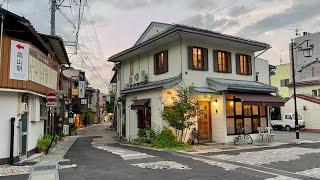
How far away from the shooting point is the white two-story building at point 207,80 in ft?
68.5

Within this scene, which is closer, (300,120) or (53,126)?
(53,126)

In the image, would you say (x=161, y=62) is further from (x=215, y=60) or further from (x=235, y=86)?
(x=235, y=86)

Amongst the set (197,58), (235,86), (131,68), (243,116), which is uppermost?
(131,68)

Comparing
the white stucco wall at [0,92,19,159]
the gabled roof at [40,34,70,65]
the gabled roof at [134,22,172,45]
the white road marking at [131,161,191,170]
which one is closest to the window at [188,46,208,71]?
the gabled roof at [134,22,172,45]

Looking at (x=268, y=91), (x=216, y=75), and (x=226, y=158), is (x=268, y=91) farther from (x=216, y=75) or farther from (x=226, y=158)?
(x=226, y=158)

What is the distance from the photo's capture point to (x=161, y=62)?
2308 centimetres

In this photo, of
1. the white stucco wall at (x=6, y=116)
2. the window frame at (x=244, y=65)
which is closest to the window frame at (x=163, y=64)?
the window frame at (x=244, y=65)

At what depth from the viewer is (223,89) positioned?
2056 centimetres

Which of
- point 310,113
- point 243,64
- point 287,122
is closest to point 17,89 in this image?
point 243,64

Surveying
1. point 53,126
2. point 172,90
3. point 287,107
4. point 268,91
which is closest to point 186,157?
point 172,90

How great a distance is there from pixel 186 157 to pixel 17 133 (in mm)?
7547

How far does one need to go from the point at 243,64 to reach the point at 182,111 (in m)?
7.89

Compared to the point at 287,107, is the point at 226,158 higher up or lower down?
lower down

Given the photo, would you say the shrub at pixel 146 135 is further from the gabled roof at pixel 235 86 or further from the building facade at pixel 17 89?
the building facade at pixel 17 89
